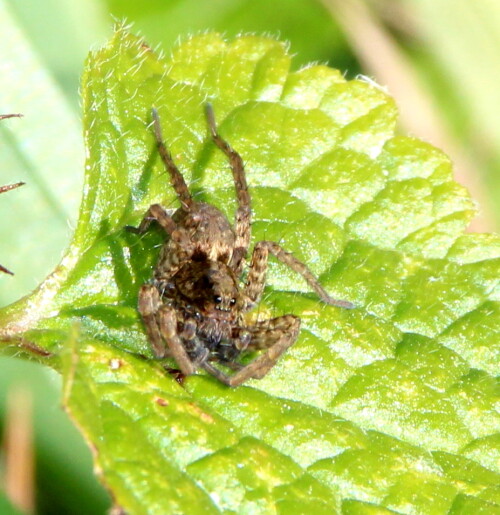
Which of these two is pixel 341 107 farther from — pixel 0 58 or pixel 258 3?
pixel 258 3

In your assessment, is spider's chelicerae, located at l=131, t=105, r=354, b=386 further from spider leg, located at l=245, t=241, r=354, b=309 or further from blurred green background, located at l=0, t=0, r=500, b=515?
blurred green background, located at l=0, t=0, r=500, b=515

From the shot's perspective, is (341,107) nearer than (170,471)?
No

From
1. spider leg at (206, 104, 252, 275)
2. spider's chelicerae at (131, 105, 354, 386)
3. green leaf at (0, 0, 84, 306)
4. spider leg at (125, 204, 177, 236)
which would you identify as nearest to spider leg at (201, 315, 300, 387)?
spider's chelicerae at (131, 105, 354, 386)

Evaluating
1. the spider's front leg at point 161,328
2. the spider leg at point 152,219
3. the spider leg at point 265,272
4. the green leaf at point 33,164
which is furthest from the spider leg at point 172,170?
the green leaf at point 33,164

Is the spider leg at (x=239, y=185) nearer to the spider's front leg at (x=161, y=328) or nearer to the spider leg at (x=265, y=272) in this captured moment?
the spider leg at (x=265, y=272)

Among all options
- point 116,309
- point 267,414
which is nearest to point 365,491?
point 267,414

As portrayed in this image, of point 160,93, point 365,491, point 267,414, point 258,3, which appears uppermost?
point 258,3
